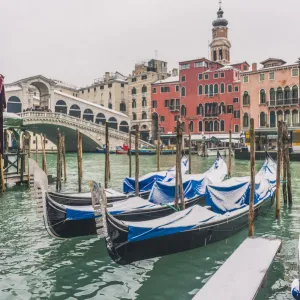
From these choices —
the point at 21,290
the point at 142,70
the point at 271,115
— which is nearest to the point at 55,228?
the point at 21,290

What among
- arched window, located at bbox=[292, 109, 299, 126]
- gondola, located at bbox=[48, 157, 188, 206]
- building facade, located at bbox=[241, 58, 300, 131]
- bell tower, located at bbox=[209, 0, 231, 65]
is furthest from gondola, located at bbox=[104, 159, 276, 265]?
bell tower, located at bbox=[209, 0, 231, 65]

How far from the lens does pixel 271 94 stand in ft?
101

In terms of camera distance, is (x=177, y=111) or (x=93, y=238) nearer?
(x=93, y=238)

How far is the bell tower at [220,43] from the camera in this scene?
4181 cm

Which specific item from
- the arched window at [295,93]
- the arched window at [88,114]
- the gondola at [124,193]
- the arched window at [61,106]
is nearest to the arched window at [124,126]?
the arched window at [88,114]

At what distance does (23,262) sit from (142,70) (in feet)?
122

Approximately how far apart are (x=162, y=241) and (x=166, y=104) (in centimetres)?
3238

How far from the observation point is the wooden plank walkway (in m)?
3.89

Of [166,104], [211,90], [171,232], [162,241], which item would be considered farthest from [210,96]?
[162,241]

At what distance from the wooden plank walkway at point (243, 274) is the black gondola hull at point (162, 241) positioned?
74 cm

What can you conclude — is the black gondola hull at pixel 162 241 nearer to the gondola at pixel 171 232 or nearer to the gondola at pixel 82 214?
the gondola at pixel 171 232

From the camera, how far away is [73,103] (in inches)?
1426

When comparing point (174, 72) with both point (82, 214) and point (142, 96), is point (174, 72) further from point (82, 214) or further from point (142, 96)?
point (82, 214)

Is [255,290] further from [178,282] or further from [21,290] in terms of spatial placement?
[21,290]
